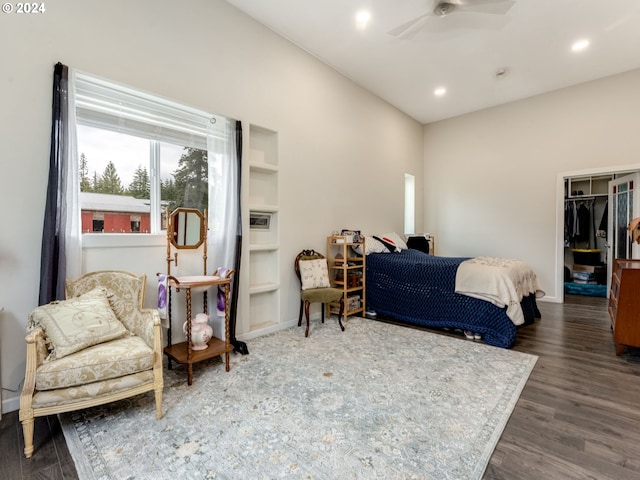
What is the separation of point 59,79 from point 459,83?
4.86 meters

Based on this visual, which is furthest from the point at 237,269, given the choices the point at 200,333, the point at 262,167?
the point at 262,167

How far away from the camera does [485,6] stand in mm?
2975

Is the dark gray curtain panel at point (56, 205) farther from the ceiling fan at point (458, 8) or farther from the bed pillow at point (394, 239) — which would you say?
the bed pillow at point (394, 239)

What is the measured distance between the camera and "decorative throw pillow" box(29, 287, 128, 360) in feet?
5.82

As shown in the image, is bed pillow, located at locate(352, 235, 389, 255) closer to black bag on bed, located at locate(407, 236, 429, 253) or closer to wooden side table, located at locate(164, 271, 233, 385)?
black bag on bed, located at locate(407, 236, 429, 253)

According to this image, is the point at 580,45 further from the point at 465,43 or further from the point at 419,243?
the point at 419,243

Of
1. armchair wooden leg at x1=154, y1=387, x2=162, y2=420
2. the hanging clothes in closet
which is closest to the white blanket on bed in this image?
armchair wooden leg at x1=154, y1=387, x2=162, y2=420

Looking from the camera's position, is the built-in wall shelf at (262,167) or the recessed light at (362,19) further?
the built-in wall shelf at (262,167)

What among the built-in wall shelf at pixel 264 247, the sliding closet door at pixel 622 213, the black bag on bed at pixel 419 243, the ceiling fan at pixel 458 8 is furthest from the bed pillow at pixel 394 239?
the sliding closet door at pixel 622 213

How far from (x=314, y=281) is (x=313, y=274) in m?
0.08

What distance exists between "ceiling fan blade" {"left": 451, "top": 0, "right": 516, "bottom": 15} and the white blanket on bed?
2585 millimetres

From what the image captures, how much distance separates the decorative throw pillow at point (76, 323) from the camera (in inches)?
69.8

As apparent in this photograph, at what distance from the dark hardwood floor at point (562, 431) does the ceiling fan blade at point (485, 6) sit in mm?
3349

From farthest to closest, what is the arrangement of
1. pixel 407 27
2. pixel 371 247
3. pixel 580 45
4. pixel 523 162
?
pixel 523 162, pixel 371 247, pixel 580 45, pixel 407 27
